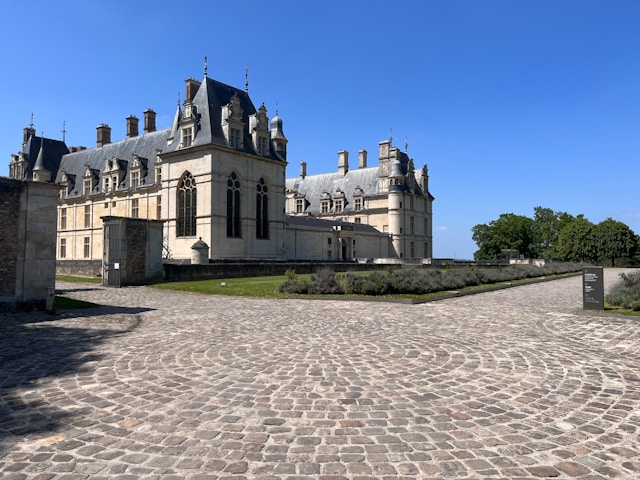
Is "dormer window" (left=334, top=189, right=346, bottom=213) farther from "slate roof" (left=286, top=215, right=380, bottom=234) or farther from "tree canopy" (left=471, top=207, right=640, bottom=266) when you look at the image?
"tree canopy" (left=471, top=207, right=640, bottom=266)

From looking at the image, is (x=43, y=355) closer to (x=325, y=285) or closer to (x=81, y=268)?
(x=325, y=285)

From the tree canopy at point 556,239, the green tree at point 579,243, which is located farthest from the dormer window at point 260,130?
the green tree at point 579,243

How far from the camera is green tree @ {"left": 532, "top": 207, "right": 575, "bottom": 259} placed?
90812 mm

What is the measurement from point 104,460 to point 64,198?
2119 inches

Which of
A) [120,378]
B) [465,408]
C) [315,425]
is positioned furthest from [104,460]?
[465,408]

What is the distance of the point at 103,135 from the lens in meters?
53.0

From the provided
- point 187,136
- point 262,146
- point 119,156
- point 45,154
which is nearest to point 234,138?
point 262,146

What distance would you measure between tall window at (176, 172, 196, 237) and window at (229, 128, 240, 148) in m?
4.39

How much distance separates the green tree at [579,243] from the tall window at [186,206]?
69.7m

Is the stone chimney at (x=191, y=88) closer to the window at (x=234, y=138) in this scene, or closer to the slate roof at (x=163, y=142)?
the slate roof at (x=163, y=142)

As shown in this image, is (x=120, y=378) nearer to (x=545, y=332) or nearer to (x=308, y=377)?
(x=308, y=377)

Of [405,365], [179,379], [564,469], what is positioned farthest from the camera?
[405,365]

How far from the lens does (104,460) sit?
3.56 metres

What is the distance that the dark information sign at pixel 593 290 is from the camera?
12.8m
